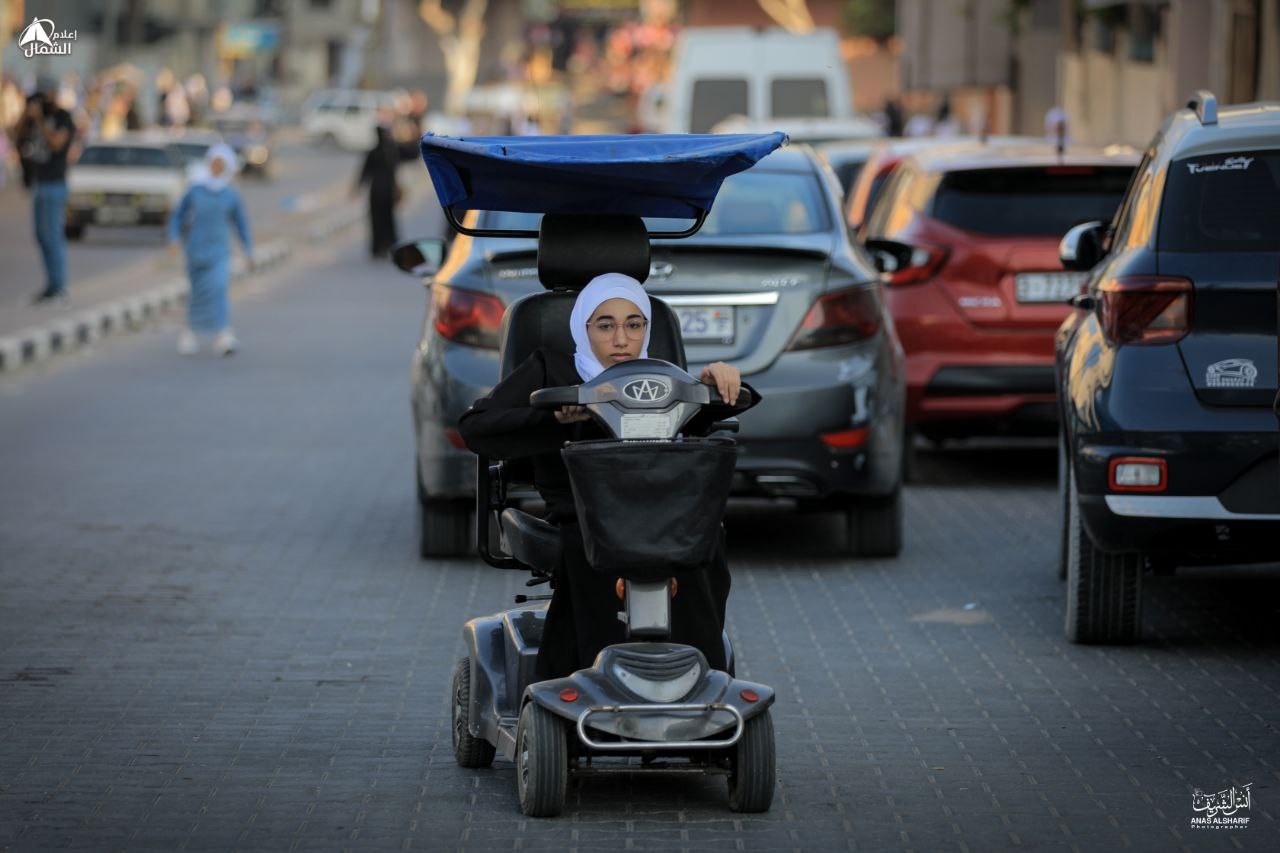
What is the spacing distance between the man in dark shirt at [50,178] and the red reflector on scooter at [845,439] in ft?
50.2

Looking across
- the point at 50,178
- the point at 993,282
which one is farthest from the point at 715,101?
the point at 993,282

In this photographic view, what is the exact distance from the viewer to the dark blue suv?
7691 millimetres

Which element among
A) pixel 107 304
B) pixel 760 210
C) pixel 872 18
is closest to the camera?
pixel 760 210

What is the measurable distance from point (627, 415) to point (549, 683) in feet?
2.23

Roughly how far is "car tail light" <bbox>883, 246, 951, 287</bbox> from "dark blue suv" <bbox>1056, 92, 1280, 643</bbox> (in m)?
4.26

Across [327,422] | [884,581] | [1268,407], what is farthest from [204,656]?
[327,422]

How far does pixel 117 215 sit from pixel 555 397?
33039 millimetres

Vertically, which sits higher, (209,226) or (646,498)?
(646,498)

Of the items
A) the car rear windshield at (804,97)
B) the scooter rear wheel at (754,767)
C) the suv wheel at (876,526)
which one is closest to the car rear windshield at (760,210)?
the suv wheel at (876,526)

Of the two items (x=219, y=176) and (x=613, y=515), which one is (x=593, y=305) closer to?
(x=613, y=515)

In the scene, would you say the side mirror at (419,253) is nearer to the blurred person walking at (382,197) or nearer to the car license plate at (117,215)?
the blurred person walking at (382,197)

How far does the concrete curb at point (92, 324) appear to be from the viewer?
1977cm

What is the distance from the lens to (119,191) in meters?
37.6

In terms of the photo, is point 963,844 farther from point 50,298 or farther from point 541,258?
point 50,298
